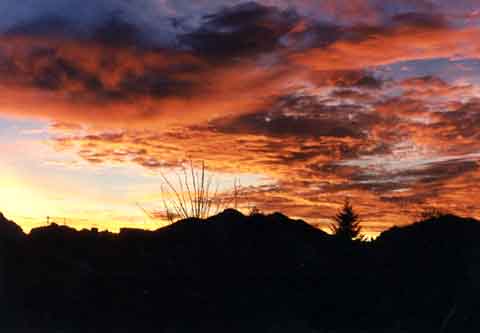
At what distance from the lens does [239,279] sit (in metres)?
27.3

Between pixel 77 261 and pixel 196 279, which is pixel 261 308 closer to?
pixel 196 279

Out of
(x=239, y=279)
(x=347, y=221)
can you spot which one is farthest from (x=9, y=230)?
(x=347, y=221)

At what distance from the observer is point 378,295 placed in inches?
1085

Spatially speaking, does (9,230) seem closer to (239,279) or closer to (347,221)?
(239,279)

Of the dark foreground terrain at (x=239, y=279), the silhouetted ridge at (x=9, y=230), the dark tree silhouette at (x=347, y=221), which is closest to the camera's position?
the dark foreground terrain at (x=239, y=279)

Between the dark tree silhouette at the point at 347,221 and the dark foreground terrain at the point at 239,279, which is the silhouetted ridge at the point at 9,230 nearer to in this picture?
the dark foreground terrain at the point at 239,279

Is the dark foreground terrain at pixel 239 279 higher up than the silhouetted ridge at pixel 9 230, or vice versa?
the silhouetted ridge at pixel 9 230

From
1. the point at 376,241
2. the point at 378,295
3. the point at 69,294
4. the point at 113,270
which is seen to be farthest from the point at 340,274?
the point at 69,294

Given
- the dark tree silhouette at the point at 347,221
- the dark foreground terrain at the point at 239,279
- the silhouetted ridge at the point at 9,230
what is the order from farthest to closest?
1. the dark tree silhouette at the point at 347,221
2. the silhouetted ridge at the point at 9,230
3. the dark foreground terrain at the point at 239,279

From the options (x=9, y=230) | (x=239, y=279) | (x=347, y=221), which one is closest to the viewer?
(x=239, y=279)

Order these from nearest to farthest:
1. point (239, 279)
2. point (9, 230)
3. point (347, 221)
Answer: point (239, 279)
point (9, 230)
point (347, 221)

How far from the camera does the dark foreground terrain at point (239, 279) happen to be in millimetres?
24312

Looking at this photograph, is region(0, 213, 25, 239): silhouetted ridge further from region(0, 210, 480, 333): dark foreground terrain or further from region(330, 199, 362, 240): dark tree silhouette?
region(330, 199, 362, 240): dark tree silhouette

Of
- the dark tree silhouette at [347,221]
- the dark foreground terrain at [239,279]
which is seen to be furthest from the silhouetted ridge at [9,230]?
the dark tree silhouette at [347,221]
